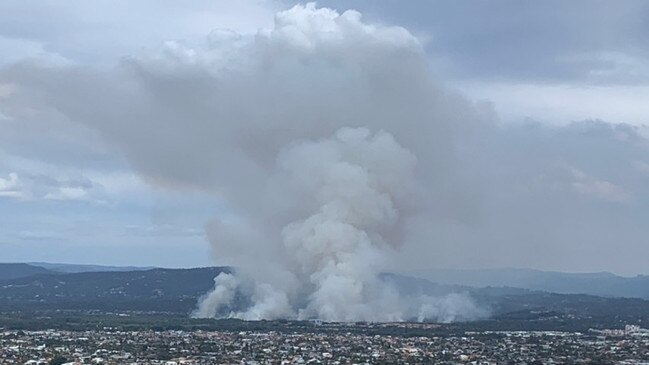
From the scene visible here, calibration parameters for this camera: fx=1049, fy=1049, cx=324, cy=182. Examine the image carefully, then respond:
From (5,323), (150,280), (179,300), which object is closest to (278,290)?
(5,323)

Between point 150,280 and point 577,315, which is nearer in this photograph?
point 577,315

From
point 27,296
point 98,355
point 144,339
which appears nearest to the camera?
point 98,355

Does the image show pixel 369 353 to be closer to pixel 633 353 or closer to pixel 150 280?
pixel 633 353

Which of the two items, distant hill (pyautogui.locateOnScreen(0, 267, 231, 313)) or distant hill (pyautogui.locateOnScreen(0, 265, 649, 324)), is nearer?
distant hill (pyautogui.locateOnScreen(0, 265, 649, 324))

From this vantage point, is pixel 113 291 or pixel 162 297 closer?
pixel 162 297

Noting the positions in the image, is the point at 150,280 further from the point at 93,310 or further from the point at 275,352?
the point at 275,352

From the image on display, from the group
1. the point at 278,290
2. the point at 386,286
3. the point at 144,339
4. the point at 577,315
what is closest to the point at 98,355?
the point at 144,339

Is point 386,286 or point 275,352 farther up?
point 386,286

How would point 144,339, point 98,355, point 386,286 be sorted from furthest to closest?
point 386,286 < point 144,339 < point 98,355

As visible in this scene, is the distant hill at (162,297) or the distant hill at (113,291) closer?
the distant hill at (162,297)
